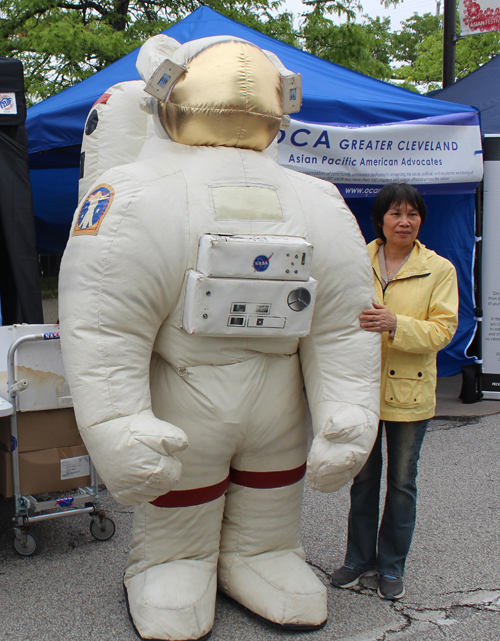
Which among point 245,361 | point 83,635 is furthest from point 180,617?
point 245,361

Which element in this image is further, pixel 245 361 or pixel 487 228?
pixel 487 228

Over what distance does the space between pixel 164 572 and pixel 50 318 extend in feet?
29.4

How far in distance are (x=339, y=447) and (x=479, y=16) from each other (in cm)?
758

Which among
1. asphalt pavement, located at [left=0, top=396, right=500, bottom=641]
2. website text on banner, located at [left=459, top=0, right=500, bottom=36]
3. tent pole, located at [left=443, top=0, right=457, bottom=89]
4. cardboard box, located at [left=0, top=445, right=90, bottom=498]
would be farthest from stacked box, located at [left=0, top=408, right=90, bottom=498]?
tent pole, located at [left=443, top=0, right=457, bottom=89]

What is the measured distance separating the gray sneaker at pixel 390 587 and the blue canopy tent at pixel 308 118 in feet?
11.6

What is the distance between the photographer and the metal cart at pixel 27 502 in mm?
3018

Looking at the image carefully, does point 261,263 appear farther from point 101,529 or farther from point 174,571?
point 101,529

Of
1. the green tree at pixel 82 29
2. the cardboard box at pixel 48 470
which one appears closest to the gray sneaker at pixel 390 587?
the cardboard box at pixel 48 470

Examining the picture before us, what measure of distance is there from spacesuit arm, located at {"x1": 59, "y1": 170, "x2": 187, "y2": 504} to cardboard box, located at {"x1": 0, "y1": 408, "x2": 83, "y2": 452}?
1012mm

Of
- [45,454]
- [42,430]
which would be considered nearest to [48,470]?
[45,454]

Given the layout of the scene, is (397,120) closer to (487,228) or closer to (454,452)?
(487,228)

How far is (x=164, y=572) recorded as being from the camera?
2.46 metres

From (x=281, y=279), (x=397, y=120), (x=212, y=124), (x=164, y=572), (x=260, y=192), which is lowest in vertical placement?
(x=164, y=572)

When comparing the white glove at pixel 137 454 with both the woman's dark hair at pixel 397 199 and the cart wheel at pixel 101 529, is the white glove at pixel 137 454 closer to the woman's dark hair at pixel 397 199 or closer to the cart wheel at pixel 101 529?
the cart wheel at pixel 101 529
